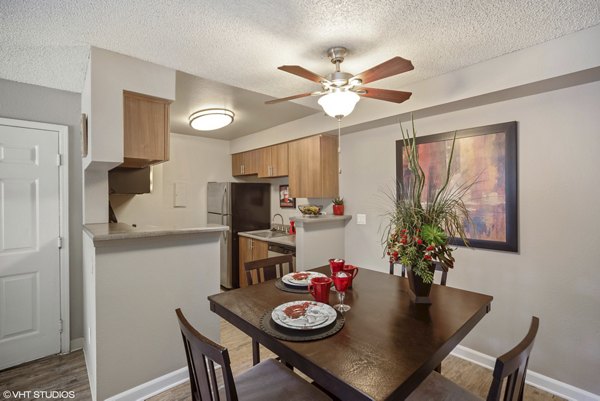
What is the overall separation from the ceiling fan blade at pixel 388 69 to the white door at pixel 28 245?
9.02 ft

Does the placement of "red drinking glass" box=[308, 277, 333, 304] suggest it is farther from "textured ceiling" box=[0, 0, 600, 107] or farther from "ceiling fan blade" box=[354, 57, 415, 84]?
"textured ceiling" box=[0, 0, 600, 107]

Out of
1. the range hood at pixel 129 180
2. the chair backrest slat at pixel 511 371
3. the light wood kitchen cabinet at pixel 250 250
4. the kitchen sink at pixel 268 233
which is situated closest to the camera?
the chair backrest slat at pixel 511 371

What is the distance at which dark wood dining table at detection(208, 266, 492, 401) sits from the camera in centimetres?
89

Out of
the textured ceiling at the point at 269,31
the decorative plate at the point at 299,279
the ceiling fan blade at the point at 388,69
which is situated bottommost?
the decorative plate at the point at 299,279

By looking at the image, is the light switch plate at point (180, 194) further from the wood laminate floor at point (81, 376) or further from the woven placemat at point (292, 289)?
the woven placemat at point (292, 289)

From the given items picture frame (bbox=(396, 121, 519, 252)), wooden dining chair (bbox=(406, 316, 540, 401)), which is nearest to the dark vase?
wooden dining chair (bbox=(406, 316, 540, 401))

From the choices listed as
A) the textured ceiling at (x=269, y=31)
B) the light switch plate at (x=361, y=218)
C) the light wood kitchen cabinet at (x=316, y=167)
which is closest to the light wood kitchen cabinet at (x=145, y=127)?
the textured ceiling at (x=269, y=31)

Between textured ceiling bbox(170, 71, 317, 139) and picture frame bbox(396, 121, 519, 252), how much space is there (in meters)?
1.62

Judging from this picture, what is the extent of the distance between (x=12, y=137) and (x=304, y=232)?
2696 mm

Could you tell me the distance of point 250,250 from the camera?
158 inches

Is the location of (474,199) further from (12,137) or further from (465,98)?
(12,137)

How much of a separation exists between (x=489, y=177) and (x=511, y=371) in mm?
1844

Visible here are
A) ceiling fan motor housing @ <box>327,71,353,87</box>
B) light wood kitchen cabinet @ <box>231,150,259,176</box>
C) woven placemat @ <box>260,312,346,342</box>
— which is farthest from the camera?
light wood kitchen cabinet @ <box>231,150,259,176</box>

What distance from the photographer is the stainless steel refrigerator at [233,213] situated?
13.8ft
